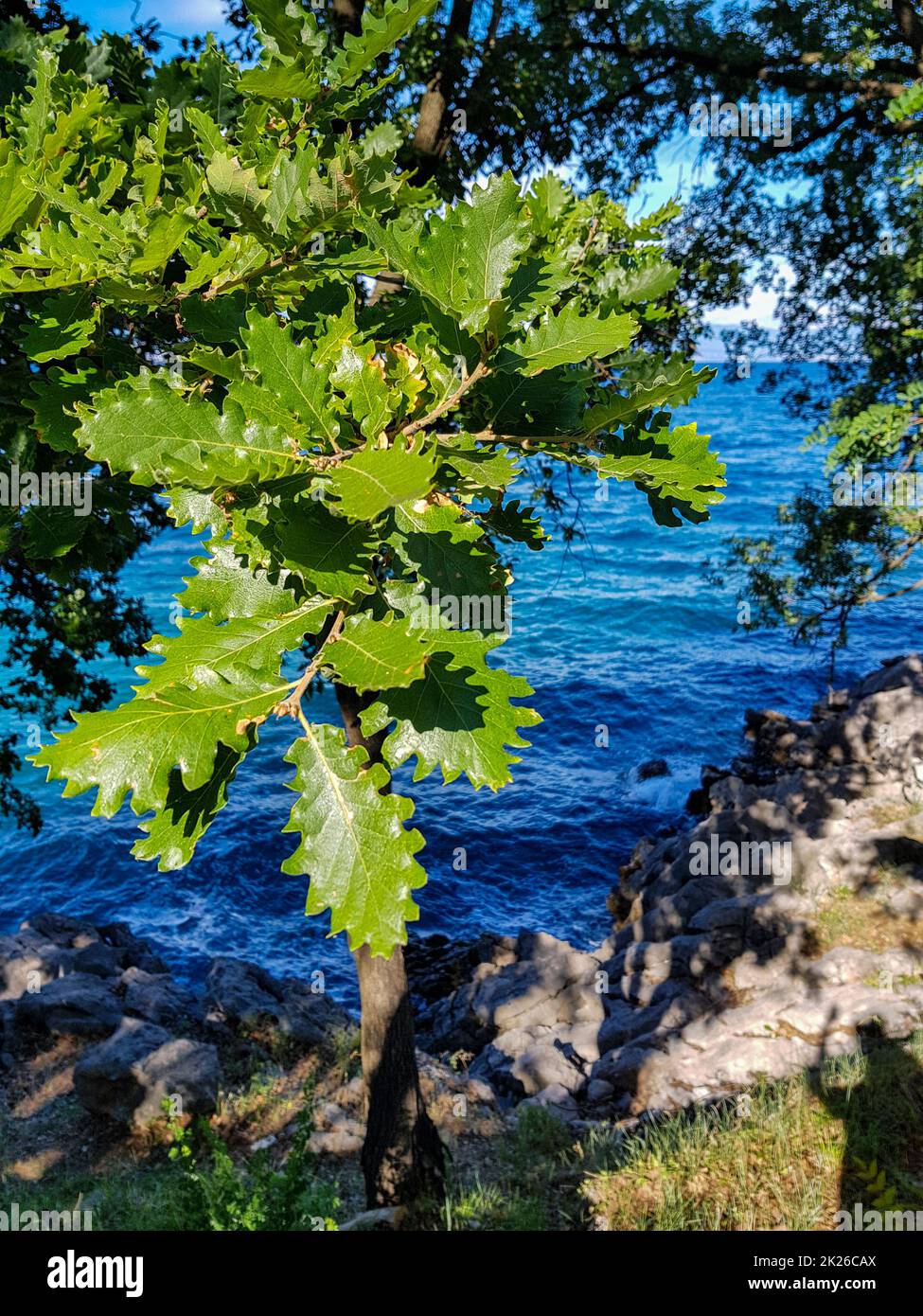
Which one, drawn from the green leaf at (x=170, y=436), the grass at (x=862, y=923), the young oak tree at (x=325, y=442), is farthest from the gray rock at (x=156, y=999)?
the green leaf at (x=170, y=436)

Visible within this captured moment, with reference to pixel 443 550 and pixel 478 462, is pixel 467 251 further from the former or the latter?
pixel 443 550

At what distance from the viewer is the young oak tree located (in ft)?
4.19

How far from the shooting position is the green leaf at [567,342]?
1553 mm

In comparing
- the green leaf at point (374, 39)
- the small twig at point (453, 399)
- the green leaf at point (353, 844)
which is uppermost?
the green leaf at point (374, 39)

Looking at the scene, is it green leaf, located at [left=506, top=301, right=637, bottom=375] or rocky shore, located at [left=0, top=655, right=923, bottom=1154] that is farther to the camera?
rocky shore, located at [left=0, top=655, right=923, bottom=1154]

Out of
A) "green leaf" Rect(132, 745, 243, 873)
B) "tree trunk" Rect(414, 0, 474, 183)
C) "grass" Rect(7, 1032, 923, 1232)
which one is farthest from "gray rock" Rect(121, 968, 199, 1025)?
"green leaf" Rect(132, 745, 243, 873)

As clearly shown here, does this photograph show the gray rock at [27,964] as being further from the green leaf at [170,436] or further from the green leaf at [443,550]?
the green leaf at [443,550]

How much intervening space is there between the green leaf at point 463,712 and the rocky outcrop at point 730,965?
778 cm

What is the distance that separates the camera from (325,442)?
146cm

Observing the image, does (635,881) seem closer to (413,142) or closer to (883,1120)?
(883,1120)

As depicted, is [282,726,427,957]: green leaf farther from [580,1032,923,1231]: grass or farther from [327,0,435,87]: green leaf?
[580,1032,923,1231]: grass

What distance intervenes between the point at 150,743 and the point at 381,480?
1.59 feet
